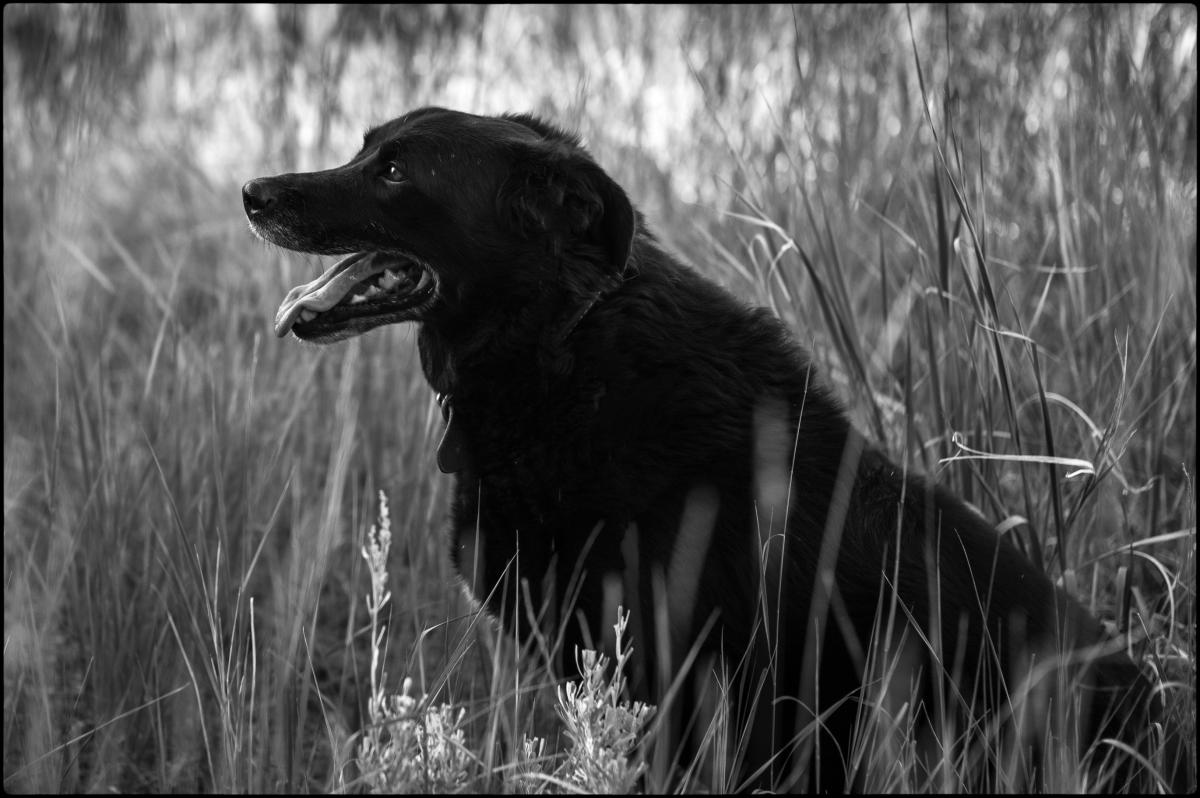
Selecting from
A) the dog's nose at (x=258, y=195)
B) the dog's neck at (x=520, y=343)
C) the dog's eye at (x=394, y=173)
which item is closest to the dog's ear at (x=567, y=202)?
the dog's neck at (x=520, y=343)

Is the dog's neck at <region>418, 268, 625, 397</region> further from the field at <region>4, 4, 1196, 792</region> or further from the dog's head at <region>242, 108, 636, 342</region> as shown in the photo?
the field at <region>4, 4, 1196, 792</region>

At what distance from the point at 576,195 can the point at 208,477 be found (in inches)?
56.6

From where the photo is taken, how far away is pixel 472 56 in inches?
221

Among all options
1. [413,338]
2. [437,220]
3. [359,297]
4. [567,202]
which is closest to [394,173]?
[437,220]

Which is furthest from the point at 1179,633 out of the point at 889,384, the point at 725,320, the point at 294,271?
the point at 294,271

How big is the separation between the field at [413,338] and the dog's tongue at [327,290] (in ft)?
1.28

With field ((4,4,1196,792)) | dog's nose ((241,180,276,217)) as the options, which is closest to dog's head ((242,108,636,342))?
dog's nose ((241,180,276,217))

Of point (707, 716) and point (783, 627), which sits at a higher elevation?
point (783, 627)

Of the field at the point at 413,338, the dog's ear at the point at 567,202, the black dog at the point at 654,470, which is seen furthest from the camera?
the dog's ear at the point at 567,202

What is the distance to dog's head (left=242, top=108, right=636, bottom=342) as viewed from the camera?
106 inches

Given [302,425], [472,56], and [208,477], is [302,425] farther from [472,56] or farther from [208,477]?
[472,56]

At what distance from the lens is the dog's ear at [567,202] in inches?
102

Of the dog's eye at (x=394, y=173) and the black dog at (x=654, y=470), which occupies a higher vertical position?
the dog's eye at (x=394, y=173)

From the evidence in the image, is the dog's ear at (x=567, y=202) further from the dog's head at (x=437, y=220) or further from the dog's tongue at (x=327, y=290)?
the dog's tongue at (x=327, y=290)
